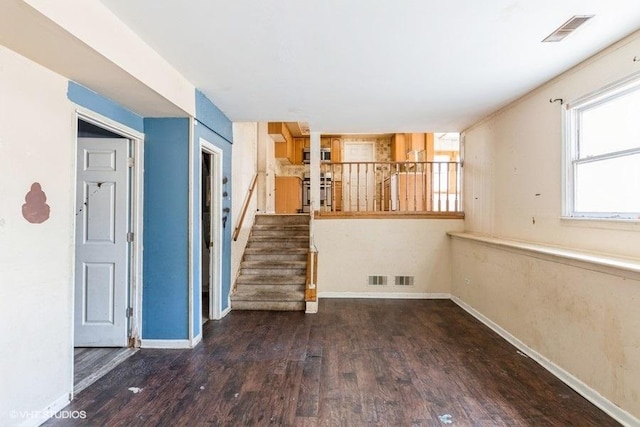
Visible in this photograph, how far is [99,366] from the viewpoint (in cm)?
298

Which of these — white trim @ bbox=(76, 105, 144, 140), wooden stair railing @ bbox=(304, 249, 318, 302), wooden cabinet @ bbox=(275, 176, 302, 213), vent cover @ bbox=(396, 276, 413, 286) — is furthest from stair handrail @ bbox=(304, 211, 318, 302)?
wooden cabinet @ bbox=(275, 176, 302, 213)

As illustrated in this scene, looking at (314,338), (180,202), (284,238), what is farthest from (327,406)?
(284,238)

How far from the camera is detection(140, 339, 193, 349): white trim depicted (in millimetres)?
3449

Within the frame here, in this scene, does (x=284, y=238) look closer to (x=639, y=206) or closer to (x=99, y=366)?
(x=99, y=366)

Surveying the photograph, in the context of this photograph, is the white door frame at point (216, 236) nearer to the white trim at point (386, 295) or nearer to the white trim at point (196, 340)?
the white trim at point (196, 340)

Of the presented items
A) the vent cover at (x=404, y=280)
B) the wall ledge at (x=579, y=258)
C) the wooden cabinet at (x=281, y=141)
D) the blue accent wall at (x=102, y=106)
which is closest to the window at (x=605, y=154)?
the wall ledge at (x=579, y=258)

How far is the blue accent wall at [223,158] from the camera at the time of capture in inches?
141

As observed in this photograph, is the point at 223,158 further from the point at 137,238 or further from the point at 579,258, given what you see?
the point at 579,258

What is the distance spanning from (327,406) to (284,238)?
3737 millimetres

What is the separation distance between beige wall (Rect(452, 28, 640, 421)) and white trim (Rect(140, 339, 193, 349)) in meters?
3.37

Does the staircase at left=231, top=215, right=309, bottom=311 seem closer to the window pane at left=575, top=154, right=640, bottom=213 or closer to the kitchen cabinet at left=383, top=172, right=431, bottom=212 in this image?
the kitchen cabinet at left=383, top=172, right=431, bottom=212

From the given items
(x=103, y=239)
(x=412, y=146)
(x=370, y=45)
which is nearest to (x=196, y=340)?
(x=103, y=239)

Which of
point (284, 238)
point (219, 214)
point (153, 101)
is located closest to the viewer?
point (153, 101)

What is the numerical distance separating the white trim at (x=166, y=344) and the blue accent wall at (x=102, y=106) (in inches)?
83.9
